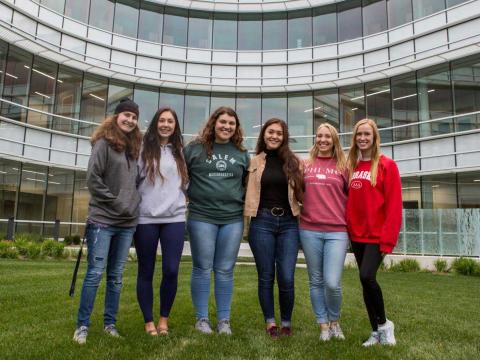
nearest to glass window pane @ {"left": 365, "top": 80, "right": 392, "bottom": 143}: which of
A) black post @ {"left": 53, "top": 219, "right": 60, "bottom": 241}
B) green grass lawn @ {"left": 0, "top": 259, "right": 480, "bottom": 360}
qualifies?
green grass lawn @ {"left": 0, "top": 259, "right": 480, "bottom": 360}

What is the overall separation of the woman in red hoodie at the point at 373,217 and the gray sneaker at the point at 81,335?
263cm

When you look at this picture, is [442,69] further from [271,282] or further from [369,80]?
[271,282]

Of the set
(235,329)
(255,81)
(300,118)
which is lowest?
(235,329)

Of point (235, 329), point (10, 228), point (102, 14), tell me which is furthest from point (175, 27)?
point (235, 329)

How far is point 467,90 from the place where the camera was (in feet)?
56.6

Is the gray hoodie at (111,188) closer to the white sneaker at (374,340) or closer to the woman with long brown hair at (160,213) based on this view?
the woman with long brown hair at (160,213)

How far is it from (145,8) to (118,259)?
783 inches

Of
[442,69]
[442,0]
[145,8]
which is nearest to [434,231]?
[442,69]

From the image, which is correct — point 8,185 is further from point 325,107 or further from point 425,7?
point 425,7

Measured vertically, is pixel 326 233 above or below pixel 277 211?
below

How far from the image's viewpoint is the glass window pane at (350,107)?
2034 cm

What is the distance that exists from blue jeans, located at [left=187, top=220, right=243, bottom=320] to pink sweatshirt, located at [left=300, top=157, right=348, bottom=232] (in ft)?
2.42

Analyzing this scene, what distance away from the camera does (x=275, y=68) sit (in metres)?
21.6

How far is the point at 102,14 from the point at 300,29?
9.72 m
